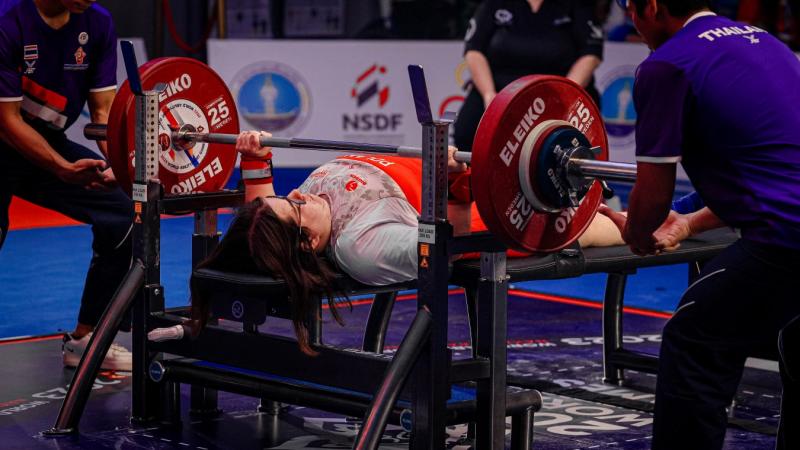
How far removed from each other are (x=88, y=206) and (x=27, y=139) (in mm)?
330

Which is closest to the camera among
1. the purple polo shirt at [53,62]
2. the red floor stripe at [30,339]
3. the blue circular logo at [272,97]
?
the purple polo shirt at [53,62]

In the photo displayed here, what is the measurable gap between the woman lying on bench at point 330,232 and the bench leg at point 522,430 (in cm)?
50

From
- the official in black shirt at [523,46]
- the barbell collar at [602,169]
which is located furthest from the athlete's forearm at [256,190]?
the official in black shirt at [523,46]

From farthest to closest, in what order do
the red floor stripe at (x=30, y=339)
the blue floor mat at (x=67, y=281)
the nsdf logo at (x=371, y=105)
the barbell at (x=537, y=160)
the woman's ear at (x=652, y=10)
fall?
the nsdf logo at (x=371, y=105) → the blue floor mat at (x=67, y=281) → the red floor stripe at (x=30, y=339) → the barbell at (x=537, y=160) → the woman's ear at (x=652, y=10)

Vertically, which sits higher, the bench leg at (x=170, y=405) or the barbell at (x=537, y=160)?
the barbell at (x=537, y=160)

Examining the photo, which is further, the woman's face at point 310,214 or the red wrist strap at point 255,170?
the red wrist strap at point 255,170

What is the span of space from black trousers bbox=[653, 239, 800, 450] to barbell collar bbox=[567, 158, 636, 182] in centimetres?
42

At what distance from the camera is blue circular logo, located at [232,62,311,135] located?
8984 millimetres

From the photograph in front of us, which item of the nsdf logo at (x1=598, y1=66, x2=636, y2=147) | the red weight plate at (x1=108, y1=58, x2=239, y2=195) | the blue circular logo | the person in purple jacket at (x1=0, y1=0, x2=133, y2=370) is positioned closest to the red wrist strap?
the red weight plate at (x1=108, y1=58, x2=239, y2=195)

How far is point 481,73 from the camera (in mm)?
6270

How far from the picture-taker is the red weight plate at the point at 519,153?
322 centimetres

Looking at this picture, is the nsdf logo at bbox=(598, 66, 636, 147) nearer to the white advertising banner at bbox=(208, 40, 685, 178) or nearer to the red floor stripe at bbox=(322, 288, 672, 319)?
the white advertising banner at bbox=(208, 40, 685, 178)

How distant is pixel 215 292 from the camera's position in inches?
145

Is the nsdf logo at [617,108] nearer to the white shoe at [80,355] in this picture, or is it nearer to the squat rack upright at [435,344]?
the white shoe at [80,355]
